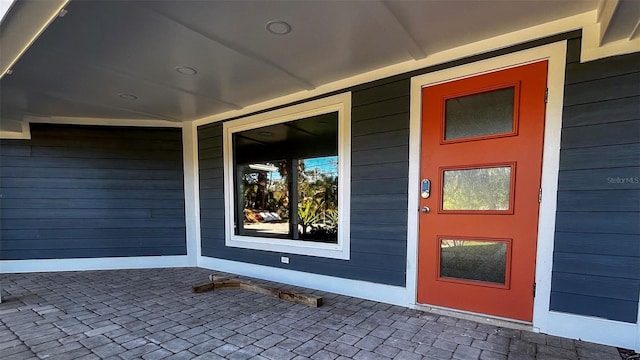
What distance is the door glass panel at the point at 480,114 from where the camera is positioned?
2.39 m

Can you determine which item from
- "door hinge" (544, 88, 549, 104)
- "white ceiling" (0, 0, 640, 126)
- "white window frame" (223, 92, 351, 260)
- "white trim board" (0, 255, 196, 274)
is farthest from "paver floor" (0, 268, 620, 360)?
"white ceiling" (0, 0, 640, 126)

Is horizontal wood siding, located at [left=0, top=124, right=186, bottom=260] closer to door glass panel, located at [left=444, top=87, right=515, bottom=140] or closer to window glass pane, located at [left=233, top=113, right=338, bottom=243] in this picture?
window glass pane, located at [left=233, top=113, right=338, bottom=243]

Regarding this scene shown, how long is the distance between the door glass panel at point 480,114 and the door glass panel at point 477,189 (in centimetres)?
32

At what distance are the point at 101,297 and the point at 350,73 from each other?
363 cm

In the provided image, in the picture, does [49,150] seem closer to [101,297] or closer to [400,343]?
[101,297]

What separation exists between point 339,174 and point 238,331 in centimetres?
180

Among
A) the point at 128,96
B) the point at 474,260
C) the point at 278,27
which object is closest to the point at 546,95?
the point at 474,260

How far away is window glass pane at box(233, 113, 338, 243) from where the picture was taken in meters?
3.42

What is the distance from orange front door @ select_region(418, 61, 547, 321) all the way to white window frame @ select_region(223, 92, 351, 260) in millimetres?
812

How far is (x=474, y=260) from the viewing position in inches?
99.7

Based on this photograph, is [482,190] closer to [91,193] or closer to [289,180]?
[289,180]

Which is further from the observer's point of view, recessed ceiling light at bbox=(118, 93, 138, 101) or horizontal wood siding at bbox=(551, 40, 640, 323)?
recessed ceiling light at bbox=(118, 93, 138, 101)

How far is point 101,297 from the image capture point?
3225 millimetres

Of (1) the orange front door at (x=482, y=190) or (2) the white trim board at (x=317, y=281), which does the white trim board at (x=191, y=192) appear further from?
(1) the orange front door at (x=482, y=190)
